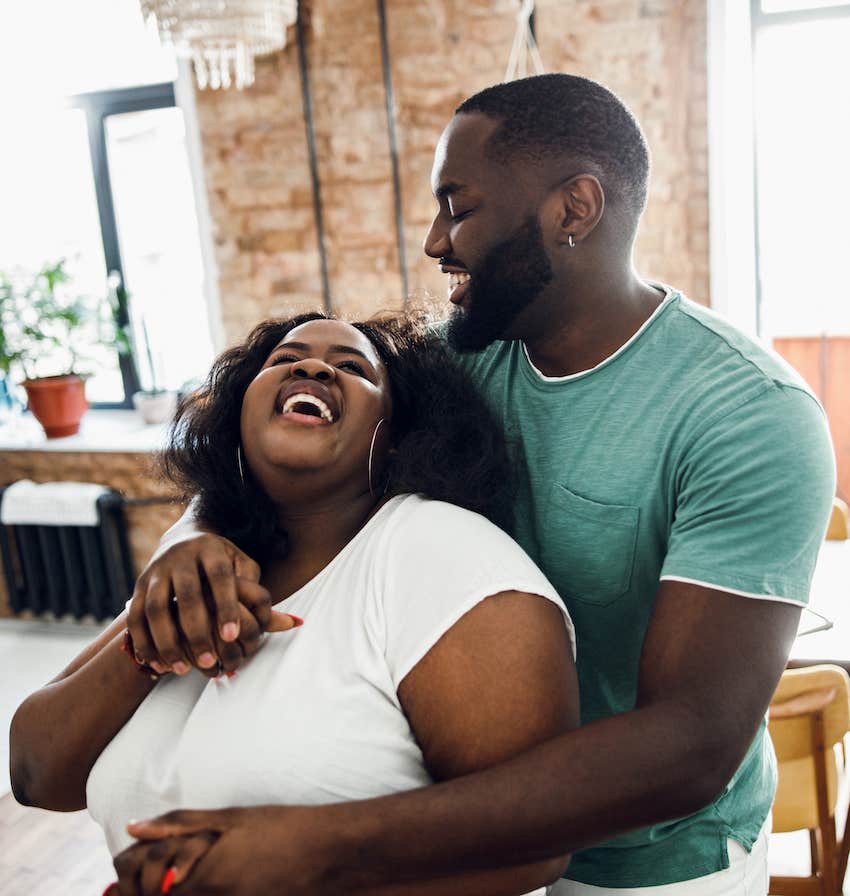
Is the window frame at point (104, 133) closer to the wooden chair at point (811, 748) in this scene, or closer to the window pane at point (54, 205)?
the window pane at point (54, 205)

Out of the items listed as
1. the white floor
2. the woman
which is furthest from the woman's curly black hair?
the white floor

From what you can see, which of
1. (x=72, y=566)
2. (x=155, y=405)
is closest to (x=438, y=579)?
(x=155, y=405)

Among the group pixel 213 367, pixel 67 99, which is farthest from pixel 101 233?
pixel 213 367

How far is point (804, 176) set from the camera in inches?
141

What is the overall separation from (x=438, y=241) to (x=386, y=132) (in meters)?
2.15

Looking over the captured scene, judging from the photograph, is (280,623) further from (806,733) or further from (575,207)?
(806,733)

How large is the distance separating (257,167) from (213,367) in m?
2.18

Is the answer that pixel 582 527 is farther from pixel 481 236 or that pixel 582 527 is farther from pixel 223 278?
pixel 223 278

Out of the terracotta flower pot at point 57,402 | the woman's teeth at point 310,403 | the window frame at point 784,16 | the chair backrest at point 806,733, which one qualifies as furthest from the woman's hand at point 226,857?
the terracotta flower pot at point 57,402

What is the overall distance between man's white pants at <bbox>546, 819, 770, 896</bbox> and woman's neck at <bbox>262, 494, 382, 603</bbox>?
1.73 ft

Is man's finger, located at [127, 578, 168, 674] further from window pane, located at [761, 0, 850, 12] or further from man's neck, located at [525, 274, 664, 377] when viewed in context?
window pane, located at [761, 0, 850, 12]

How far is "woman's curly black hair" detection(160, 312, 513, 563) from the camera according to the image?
3.70 ft

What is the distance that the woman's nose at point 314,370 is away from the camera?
1.17 meters

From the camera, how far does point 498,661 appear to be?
0.88 meters
